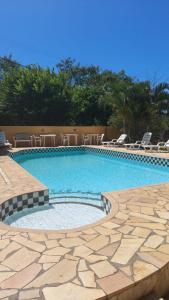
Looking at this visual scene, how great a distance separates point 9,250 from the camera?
99.5 inches

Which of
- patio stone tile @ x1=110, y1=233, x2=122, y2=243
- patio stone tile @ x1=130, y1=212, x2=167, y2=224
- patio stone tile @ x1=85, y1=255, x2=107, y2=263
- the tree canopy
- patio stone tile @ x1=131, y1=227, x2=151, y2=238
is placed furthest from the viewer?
the tree canopy

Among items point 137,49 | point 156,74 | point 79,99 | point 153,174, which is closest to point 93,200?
point 153,174

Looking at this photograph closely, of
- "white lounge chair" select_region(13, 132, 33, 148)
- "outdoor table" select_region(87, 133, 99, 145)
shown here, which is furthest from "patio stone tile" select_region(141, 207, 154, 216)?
"outdoor table" select_region(87, 133, 99, 145)

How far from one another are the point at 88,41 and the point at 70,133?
7.73m

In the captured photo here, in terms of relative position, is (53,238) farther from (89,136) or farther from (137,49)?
(137,49)

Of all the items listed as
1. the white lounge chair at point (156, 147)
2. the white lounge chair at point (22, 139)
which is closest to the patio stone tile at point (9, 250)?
the white lounge chair at point (156, 147)

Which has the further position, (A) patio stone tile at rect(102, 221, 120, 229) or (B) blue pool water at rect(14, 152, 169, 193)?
(B) blue pool water at rect(14, 152, 169, 193)

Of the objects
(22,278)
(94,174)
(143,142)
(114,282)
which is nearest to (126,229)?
(114,282)

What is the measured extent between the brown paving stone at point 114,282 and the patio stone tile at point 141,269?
3.8 inches

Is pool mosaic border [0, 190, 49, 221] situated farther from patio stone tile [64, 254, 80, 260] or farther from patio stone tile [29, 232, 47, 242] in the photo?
patio stone tile [64, 254, 80, 260]

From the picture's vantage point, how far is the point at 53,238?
9.13 feet

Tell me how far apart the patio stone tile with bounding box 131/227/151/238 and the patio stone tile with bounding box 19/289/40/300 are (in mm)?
1340

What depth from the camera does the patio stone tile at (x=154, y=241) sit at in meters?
2.59

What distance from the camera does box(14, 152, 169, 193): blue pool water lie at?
274 inches
